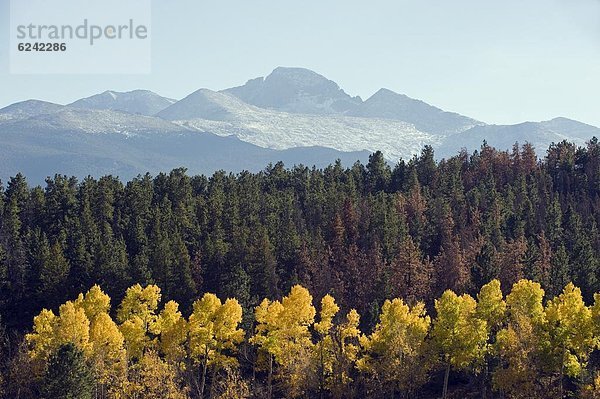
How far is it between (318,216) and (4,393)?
65.8 meters

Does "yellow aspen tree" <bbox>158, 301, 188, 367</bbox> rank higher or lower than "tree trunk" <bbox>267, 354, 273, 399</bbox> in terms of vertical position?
higher

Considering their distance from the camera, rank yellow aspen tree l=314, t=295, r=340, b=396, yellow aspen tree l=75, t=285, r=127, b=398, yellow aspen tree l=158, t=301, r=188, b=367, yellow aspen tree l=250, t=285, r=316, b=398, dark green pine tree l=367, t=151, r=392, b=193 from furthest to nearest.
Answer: dark green pine tree l=367, t=151, r=392, b=193 → yellow aspen tree l=314, t=295, r=340, b=396 → yellow aspen tree l=158, t=301, r=188, b=367 → yellow aspen tree l=250, t=285, r=316, b=398 → yellow aspen tree l=75, t=285, r=127, b=398

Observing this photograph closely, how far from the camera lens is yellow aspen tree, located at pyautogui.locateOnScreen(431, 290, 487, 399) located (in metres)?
74.3

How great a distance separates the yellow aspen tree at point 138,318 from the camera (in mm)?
78875

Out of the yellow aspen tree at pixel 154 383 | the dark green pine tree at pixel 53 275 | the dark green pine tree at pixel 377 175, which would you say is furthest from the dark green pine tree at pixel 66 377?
the dark green pine tree at pixel 377 175

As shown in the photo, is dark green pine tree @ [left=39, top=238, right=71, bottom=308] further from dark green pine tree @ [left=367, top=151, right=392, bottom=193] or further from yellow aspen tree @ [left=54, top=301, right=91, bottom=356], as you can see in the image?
dark green pine tree @ [left=367, top=151, right=392, bottom=193]

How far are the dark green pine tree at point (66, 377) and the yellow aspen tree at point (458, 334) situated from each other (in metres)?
32.9

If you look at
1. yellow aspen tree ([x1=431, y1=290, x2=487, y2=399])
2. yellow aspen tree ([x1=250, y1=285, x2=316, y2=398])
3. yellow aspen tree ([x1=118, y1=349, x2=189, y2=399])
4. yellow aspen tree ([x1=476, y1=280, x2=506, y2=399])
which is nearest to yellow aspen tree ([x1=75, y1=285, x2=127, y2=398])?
yellow aspen tree ([x1=118, y1=349, x2=189, y2=399])

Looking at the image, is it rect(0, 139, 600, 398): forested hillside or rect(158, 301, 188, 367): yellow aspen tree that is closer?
rect(0, 139, 600, 398): forested hillside

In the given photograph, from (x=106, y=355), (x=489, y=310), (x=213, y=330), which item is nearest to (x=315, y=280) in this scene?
(x=213, y=330)

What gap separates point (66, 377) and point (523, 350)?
39395 mm

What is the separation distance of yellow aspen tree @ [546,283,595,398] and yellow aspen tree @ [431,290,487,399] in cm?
654

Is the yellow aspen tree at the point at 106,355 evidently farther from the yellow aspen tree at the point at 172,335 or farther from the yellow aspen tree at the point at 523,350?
the yellow aspen tree at the point at 523,350

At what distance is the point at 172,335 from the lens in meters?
79.9
